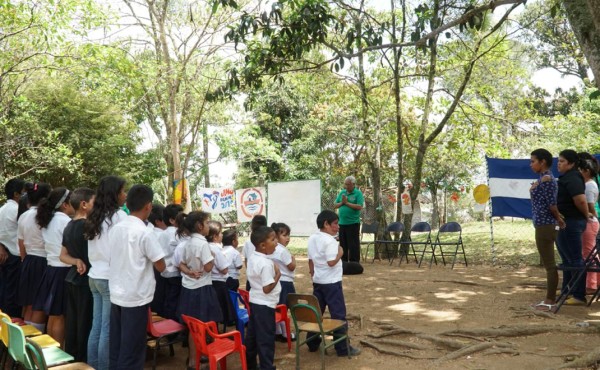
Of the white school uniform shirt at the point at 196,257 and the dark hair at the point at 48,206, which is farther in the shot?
the dark hair at the point at 48,206

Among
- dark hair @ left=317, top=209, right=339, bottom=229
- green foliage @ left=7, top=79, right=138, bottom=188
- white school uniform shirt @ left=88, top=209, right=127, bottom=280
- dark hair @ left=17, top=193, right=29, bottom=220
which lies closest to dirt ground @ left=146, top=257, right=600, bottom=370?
dark hair @ left=317, top=209, right=339, bottom=229

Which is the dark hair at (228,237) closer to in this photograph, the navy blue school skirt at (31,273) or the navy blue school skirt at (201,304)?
the navy blue school skirt at (201,304)

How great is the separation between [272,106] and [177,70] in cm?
879

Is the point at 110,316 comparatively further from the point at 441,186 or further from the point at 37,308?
the point at 441,186

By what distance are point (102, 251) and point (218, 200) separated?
9246mm

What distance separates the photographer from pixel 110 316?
335cm

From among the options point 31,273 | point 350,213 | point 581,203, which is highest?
point 581,203

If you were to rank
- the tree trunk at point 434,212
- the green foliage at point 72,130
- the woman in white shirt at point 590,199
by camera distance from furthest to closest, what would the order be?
the tree trunk at point 434,212 → the green foliage at point 72,130 → the woman in white shirt at point 590,199

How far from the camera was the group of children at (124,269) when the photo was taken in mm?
3217

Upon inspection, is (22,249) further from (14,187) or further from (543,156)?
(543,156)

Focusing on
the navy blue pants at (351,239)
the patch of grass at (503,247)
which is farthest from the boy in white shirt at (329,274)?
the patch of grass at (503,247)

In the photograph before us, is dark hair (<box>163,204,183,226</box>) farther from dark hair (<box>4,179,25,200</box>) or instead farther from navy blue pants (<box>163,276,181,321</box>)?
dark hair (<box>4,179,25,200</box>)

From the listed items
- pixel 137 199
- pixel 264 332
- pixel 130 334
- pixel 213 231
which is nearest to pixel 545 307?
pixel 264 332

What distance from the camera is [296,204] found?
35.9ft
